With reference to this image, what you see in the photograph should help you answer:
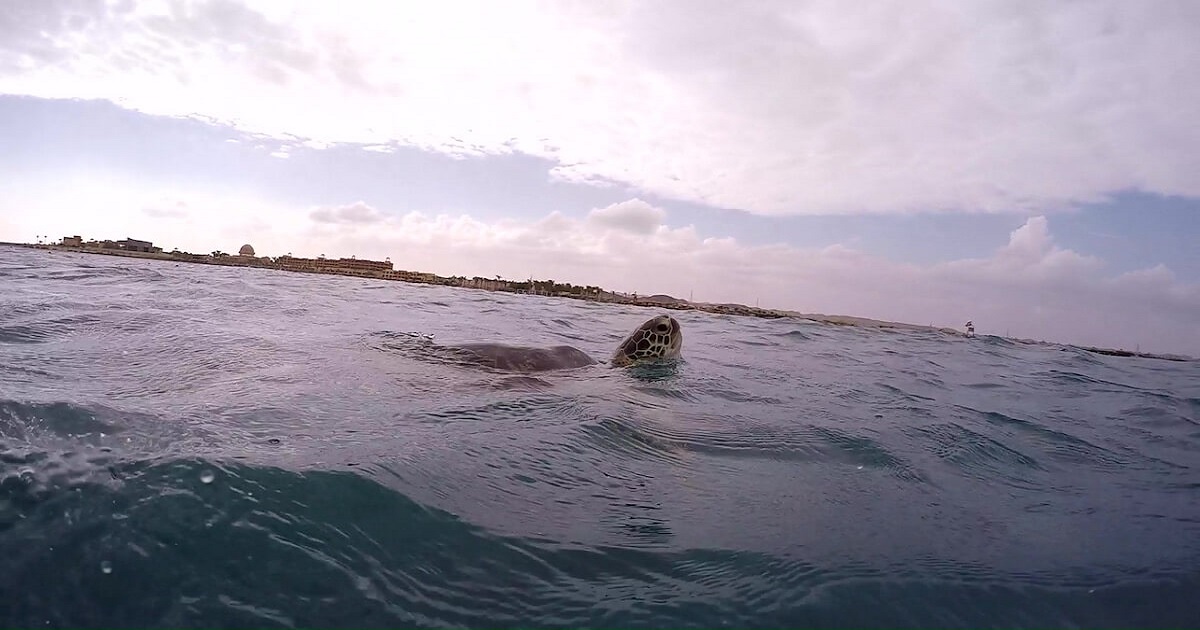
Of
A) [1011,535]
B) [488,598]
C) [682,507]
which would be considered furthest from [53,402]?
[1011,535]

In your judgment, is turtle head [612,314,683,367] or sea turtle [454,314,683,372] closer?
sea turtle [454,314,683,372]

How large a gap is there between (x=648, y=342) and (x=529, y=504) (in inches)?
228

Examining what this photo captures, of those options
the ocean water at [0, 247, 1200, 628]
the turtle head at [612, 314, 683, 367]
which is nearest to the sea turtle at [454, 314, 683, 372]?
the turtle head at [612, 314, 683, 367]

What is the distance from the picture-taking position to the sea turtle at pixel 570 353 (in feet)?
22.7

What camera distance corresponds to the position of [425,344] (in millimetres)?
7871

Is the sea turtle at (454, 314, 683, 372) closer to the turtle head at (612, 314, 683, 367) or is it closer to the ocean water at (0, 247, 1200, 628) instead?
the turtle head at (612, 314, 683, 367)

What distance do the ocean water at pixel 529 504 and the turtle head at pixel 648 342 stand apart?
2304mm

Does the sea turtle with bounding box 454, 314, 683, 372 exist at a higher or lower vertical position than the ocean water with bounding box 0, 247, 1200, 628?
higher

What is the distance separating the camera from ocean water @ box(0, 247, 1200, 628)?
1.97 metres

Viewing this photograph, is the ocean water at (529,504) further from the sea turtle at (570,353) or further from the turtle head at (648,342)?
the turtle head at (648,342)

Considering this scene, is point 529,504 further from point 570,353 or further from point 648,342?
point 648,342

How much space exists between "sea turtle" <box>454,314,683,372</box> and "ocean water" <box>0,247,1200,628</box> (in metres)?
0.72

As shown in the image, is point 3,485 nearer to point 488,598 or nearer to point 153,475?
point 153,475

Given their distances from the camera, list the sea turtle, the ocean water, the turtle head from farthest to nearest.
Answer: the turtle head, the sea turtle, the ocean water
